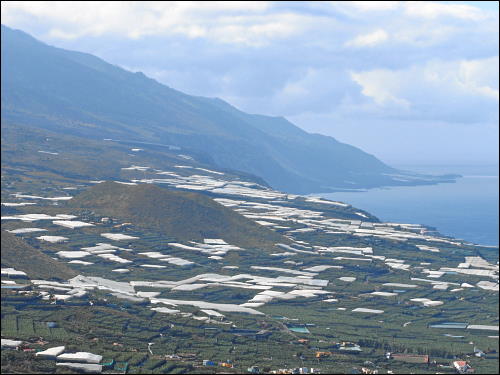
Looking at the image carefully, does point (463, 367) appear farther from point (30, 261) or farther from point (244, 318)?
point (30, 261)

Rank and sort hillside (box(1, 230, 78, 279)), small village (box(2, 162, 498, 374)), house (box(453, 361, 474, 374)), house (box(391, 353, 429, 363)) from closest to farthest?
small village (box(2, 162, 498, 374))
house (box(453, 361, 474, 374))
house (box(391, 353, 429, 363))
hillside (box(1, 230, 78, 279))

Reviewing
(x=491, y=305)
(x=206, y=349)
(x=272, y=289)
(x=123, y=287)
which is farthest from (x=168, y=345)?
(x=491, y=305)

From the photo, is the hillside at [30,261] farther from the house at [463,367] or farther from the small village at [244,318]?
the house at [463,367]

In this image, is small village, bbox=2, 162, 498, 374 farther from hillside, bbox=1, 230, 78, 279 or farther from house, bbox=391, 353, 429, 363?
hillside, bbox=1, 230, 78, 279

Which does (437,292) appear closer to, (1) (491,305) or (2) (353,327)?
(1) (491,305)

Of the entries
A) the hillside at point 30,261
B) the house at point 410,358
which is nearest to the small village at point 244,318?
the house at point 410,358

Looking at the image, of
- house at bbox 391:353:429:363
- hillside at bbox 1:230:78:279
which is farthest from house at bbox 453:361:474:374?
hillside at bbox 1:230:78:279

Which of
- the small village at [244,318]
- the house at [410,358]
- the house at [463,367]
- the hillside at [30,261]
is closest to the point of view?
the small village at [244,318]

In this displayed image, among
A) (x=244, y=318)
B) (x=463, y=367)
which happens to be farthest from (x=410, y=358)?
(x=244, y=318)
